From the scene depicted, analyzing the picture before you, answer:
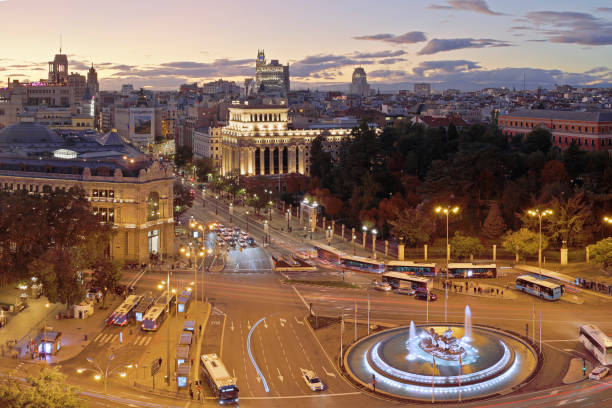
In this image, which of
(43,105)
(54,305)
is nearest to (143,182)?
(54,305)

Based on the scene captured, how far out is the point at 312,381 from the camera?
138ft

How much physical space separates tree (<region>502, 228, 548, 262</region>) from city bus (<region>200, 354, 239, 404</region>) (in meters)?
Result: 35.5

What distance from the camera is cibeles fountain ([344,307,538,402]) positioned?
41344 millimetres

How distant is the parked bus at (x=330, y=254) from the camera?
74.3 meters

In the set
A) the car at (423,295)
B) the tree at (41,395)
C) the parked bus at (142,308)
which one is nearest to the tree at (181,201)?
the parked bus at (142,308)

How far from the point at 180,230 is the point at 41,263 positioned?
38.1 meters

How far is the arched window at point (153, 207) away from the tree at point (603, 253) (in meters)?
42.1

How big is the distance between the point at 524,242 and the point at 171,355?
37.0 m

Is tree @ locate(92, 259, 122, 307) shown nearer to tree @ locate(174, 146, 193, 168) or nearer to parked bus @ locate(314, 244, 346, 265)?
parked bus @ locate(314, 244, 346, 265)

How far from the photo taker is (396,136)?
Answer: 120188 millimetres

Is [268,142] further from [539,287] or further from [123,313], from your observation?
[123,313]

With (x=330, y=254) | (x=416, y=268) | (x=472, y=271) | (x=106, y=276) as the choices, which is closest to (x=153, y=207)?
(x=330, y=254)

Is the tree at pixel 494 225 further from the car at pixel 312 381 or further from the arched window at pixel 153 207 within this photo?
the car at pixel 312 381

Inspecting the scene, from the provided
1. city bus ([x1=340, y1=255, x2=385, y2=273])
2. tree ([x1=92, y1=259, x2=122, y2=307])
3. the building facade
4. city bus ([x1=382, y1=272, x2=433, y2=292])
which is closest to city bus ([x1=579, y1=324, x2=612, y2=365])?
city bus ([x1=382, y1=272, x2=433, y2=292])
